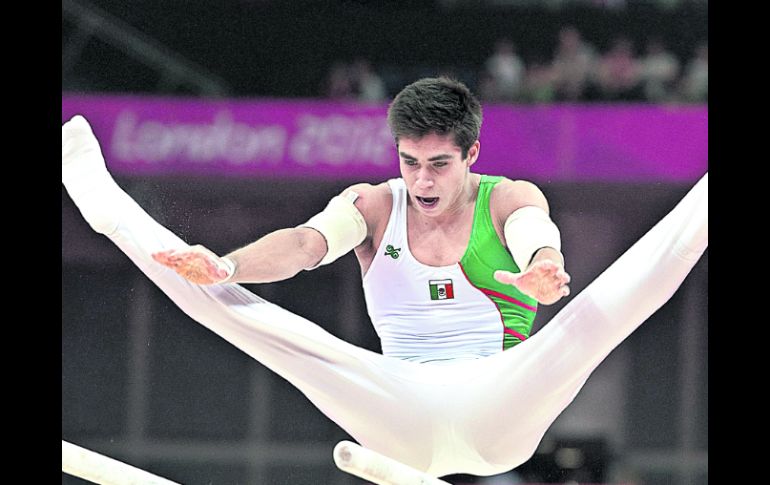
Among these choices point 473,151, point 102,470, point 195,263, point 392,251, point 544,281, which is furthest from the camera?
point 392,251

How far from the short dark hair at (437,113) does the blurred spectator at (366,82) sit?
14.4 ft

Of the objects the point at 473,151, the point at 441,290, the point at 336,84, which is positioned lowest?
the point at 441,290

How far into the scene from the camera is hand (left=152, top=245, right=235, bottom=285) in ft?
10.9

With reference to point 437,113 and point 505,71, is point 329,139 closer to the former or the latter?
point 505,71

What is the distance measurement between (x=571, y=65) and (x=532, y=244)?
5.21 metres

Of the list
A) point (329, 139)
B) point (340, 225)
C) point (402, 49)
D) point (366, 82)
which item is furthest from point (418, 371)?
point (402, 49)

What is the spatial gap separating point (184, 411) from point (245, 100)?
2.75 meters

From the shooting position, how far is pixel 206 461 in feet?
28.4

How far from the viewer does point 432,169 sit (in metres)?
3.69

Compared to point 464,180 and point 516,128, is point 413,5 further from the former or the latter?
point 464,180

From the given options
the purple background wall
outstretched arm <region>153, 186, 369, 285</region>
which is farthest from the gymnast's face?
the purple background wall

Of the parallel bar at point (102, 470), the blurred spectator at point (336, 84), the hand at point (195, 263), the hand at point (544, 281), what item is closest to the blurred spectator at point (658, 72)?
the blurred spectator at point (336, 84)

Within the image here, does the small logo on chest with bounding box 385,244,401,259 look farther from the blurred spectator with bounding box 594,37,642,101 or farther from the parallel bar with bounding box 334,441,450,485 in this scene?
the blurred spectator with bounding box 594,37,642,101
